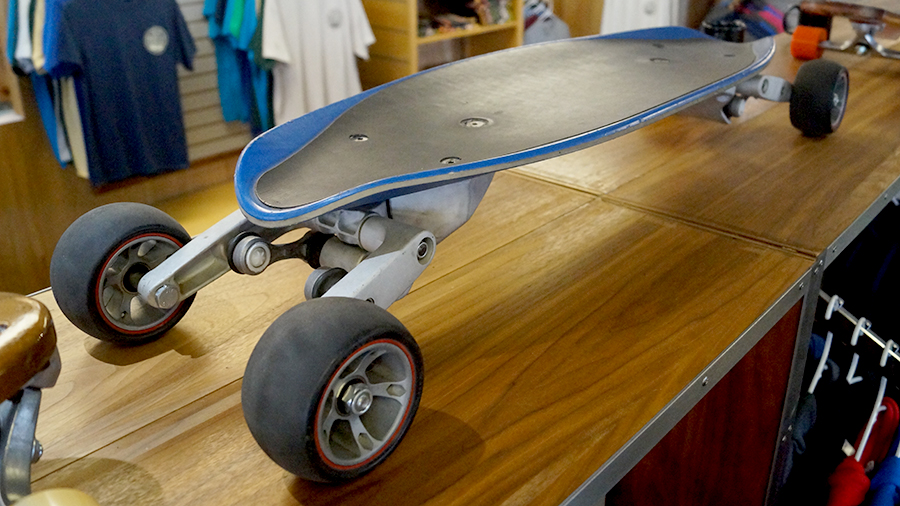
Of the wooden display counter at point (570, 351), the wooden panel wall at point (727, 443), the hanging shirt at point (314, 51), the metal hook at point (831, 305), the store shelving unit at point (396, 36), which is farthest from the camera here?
the store shelving unit at point (396, 36)

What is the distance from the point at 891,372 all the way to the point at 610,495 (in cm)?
82

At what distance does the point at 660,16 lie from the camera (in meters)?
3.36

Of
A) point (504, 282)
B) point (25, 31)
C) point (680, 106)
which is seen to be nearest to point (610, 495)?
point (504, 282)

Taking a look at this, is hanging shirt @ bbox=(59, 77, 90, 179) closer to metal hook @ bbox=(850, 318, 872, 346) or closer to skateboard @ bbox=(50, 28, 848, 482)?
skateboard @ bbox=(50, 28, 848, 482)

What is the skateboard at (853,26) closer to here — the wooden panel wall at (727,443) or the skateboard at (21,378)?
the wooden panel wall at (727,443)

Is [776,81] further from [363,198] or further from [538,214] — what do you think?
[363,198]

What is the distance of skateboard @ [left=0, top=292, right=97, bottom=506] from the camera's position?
1.64ft

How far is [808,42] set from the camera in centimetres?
193

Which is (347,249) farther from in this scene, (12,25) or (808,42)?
(12,25)

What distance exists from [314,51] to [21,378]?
2.33 m

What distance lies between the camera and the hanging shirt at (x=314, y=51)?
8.46 ft

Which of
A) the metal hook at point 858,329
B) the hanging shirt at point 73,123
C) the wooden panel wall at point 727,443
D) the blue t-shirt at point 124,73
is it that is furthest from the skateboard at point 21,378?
the hanging shirt at point 73,123

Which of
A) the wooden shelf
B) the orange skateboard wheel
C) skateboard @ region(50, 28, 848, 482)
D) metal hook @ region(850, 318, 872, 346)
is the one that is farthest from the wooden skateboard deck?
the wooden shelf

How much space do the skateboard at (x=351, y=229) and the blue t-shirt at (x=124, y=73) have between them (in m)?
1.53
